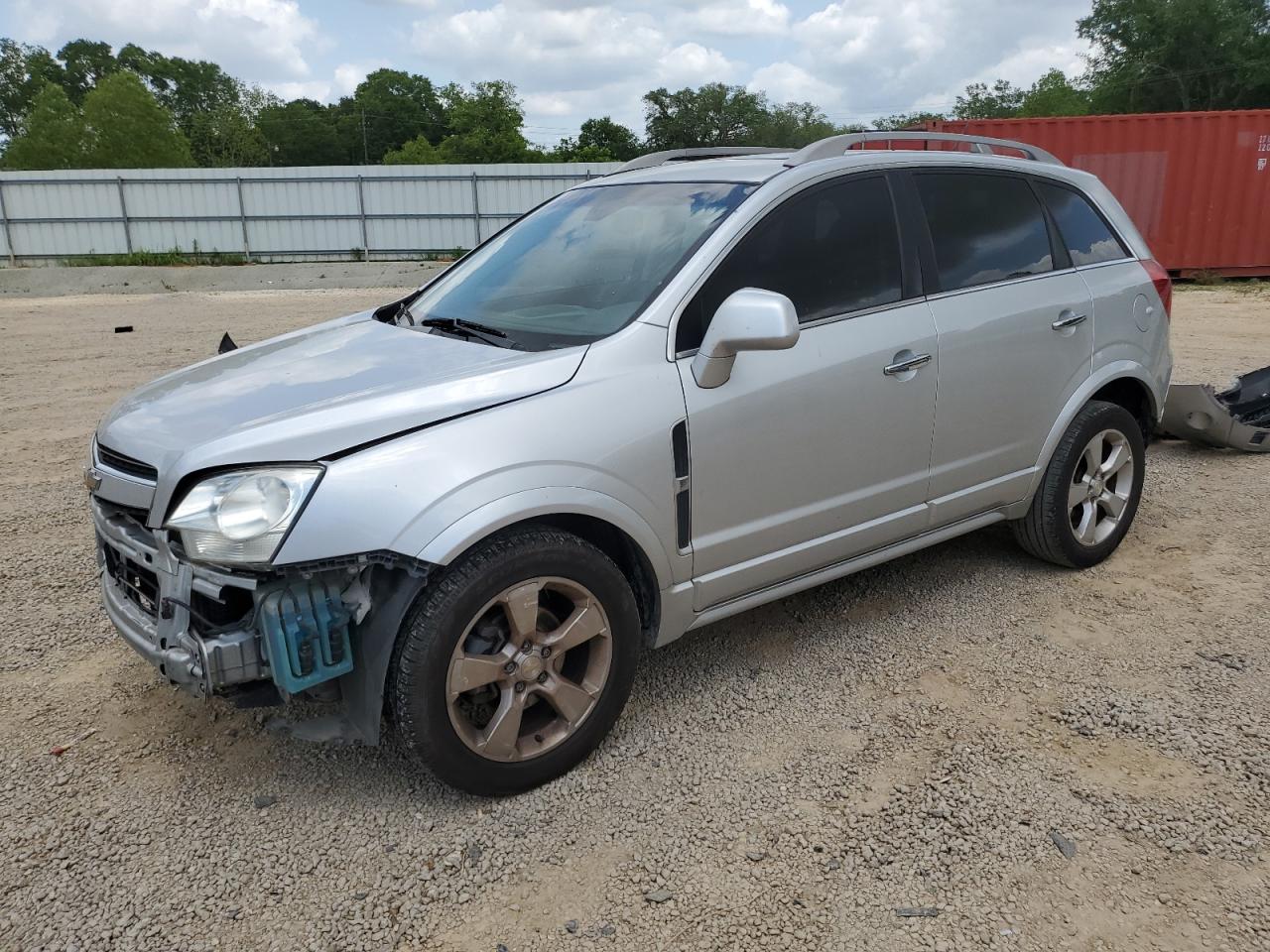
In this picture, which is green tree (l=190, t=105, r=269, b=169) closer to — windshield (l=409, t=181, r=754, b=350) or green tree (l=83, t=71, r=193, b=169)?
green tree (l=83, t=71, r=193, b=169)

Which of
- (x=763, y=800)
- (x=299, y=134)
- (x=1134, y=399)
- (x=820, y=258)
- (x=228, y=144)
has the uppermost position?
(x=299, y=134)

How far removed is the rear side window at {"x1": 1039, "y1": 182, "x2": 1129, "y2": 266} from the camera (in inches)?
165

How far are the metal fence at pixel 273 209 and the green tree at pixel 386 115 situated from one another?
68037 mm

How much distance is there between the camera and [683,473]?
9.64 ft

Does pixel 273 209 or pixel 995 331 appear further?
pixel 273 209

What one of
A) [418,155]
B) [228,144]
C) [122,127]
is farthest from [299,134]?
[122,127]

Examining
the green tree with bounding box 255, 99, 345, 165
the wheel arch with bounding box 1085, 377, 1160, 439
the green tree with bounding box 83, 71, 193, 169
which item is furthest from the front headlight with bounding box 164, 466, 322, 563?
the green tree with bounding box 255, 99, 345, 165

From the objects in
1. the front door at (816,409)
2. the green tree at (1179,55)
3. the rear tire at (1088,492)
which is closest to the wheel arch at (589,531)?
the front door at (816,409)

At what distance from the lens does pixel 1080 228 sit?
14.0 ft

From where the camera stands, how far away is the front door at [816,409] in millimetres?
3041

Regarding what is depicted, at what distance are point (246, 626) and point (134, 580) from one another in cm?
53

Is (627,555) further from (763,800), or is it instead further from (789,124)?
(789,124)

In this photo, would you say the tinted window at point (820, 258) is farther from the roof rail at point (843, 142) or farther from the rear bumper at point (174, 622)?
the rear bumper at point (174, 622)

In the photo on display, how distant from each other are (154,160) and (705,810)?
6342 centimetres
